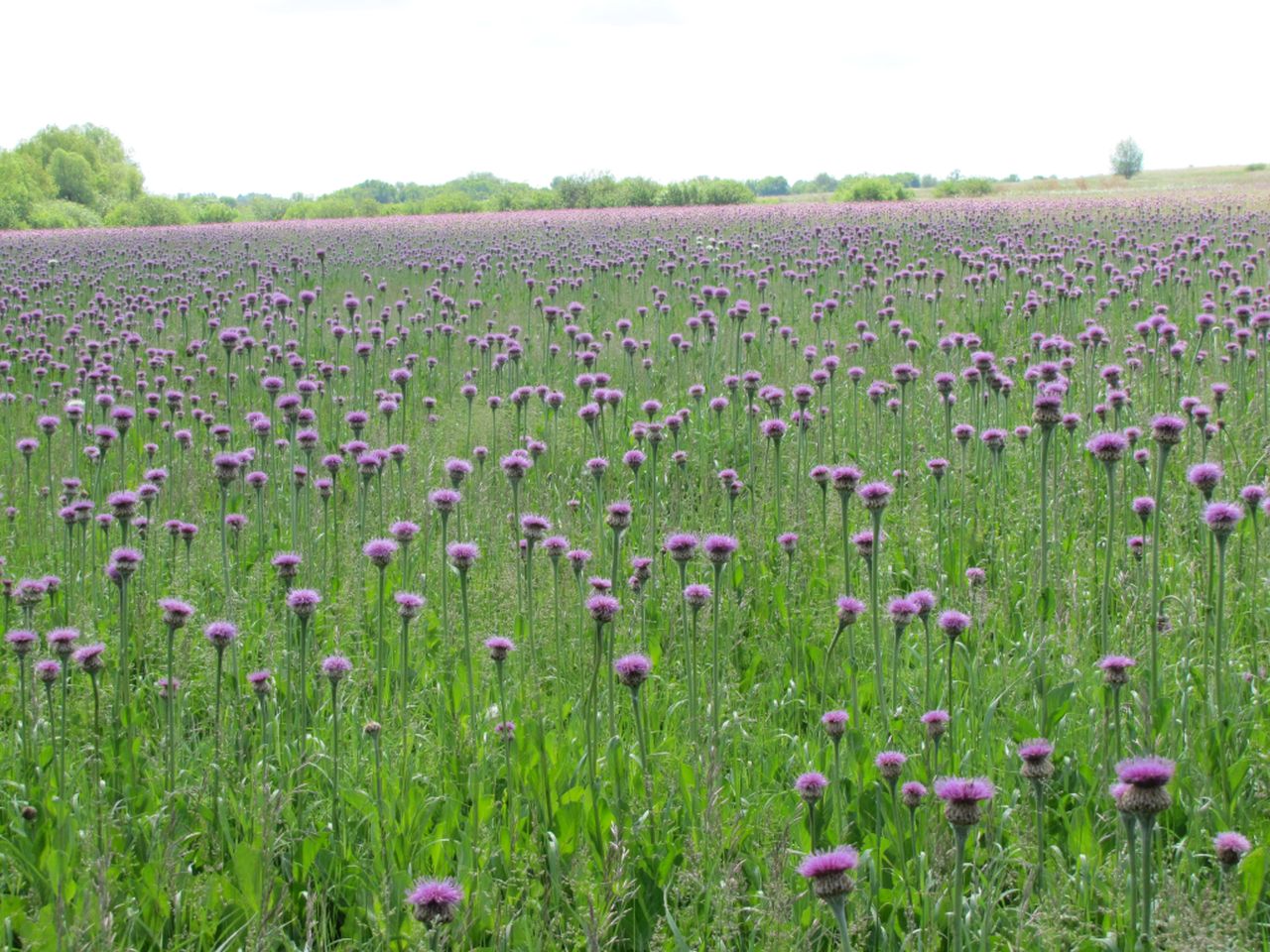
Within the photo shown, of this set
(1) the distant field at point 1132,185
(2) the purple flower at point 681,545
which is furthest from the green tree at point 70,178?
(2) the purple flower at point 681,545

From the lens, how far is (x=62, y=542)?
5367mm

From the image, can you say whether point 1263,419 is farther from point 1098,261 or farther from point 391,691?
point 1098,261

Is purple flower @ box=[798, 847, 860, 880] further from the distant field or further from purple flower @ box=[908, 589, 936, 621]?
the distant field

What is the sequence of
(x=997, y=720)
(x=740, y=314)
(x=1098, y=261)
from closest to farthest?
1. (x=997, y=720)
2. (x=740, y=314)
3. (x=1098, y=261)

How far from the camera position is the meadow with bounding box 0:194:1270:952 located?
2.39 meters

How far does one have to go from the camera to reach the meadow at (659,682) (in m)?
2.39

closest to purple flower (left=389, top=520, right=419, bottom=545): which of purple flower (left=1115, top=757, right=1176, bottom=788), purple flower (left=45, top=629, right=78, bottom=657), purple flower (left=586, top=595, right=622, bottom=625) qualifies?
purple flower (left=586, top=595, right=622, bottom=625)

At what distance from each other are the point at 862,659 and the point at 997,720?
2.01 ft

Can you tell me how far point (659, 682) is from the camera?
12.7 ft

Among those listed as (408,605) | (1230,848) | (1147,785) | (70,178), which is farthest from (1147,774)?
(70,178)

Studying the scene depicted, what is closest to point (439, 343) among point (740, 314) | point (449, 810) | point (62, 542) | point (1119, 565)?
point (740, 314)

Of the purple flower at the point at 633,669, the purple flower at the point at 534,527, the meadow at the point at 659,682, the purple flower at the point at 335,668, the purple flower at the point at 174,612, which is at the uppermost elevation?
the purple flower at the point at 534,527

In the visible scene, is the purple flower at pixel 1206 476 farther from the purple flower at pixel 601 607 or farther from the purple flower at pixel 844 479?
the purple flower at pixel 601 607

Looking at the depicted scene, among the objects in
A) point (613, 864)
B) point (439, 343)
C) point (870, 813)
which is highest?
point (439, 343)
